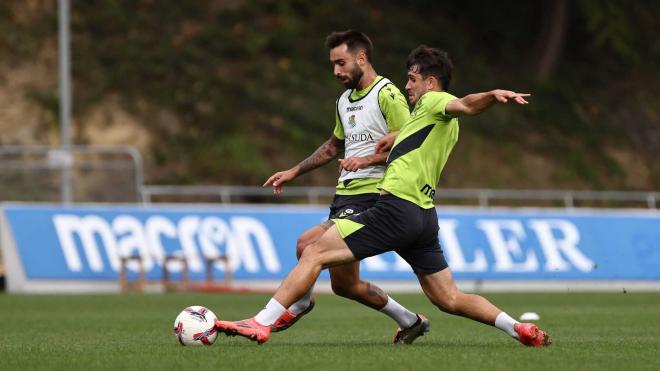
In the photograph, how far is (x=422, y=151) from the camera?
10.6m

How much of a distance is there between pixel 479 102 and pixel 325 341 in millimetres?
2922

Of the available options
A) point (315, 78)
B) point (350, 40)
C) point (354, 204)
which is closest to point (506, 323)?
point (354, 204)

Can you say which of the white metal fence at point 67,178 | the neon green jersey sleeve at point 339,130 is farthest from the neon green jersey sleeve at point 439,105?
the white metal fence at point 67,178

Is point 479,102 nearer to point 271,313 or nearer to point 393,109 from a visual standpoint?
point 393,109

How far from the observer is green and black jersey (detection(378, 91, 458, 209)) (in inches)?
412

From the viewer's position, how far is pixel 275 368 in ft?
29.0

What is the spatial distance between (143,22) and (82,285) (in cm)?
1095

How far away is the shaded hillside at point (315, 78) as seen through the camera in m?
32.2

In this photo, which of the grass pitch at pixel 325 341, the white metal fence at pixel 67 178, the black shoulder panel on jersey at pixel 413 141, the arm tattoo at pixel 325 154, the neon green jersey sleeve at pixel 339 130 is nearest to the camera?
the grass pitch at pixel 325 341

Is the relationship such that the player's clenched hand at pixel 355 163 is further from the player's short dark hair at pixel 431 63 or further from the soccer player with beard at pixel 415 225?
the player's short dark hair at pixel 431 63

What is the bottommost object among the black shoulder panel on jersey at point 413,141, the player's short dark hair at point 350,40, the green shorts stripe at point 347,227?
the green shorts stripe at point 347,227

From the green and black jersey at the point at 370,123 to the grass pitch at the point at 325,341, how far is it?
4.40 ft

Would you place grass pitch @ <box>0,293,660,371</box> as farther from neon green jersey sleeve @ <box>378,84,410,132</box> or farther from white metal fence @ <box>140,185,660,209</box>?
white metal fence @ <box>140,185,660,209</box>

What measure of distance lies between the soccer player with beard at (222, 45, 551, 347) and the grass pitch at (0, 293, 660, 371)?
0.92 feet
